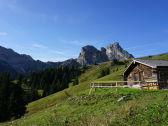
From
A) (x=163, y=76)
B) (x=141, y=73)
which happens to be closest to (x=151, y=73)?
(x=163, y=76)

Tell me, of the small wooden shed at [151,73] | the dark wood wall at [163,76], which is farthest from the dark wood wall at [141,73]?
the dark wood wall at [163,76]

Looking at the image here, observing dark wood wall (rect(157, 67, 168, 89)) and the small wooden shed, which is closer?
the small wooden shed

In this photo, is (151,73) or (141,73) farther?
(141,73)

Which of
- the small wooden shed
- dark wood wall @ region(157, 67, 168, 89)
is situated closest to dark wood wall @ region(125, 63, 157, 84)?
the small wooden shed

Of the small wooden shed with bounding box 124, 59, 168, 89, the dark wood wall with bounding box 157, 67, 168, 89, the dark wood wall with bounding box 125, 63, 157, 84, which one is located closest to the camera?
the small wooden shed with bounding box 124, 59, 168, 89

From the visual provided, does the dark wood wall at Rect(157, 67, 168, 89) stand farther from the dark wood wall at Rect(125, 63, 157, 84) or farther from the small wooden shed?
the dark wood wall at Rect(125, 63, 157, 84)

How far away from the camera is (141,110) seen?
1470 cm

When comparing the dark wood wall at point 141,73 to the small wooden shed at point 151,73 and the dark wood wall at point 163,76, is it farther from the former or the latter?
the dark wood wall at point 163,76

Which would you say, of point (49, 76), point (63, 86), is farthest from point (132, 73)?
point (49, 76)

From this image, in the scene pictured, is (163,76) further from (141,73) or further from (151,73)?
(141,73)

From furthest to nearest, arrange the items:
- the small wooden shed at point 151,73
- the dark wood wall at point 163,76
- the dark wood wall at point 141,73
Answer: the dark wood wall at point 141,73 → the dark wood wall at point 163,76 → the small wooden shed at point 151,73

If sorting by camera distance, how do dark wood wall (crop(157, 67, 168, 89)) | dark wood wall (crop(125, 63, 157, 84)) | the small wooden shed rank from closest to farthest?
the small wooden shed
dark wood wall (crop(157, 67, 168, 89))
dark wood wall (crop(125, 63, 157, 84))

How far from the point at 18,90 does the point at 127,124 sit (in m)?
46.3

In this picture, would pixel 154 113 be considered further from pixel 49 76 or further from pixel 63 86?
pixel 49 76
